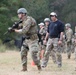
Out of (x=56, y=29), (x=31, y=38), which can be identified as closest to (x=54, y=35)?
(x=56, y=29)

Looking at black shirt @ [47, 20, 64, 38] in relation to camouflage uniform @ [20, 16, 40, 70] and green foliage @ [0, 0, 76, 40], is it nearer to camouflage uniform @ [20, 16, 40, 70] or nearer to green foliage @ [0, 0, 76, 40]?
camouflage uniform @ [20, 16, 40, 70]

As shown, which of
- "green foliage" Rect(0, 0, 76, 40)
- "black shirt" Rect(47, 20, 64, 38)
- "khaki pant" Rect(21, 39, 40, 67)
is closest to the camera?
"khaki pant" Rect(21, 39, 40, 67)

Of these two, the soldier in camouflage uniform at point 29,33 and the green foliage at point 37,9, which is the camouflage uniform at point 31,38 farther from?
the green foliage at point 37,9

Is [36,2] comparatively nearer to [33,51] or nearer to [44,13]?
[44,13]

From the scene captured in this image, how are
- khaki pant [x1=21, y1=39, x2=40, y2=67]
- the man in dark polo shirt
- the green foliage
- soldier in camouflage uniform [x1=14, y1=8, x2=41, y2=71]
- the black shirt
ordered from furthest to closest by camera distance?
1. the green foliage
2. the black shirt
3. the man in dark polo shirt
4. khaki pant [x1=21, y1=39, x2=40, y2=67]
5. soldier in camouflage uniform [x1=14, y1=8, x2=41, y2=71]

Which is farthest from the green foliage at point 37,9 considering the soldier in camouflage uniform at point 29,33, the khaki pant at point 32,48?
the soldier in camouflage uniform at point 29,33

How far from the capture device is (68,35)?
22.3 m

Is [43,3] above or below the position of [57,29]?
above

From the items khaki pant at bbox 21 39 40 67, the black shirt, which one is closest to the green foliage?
the black shirt

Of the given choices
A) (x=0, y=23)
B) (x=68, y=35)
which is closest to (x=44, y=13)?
(x=0, y=23)

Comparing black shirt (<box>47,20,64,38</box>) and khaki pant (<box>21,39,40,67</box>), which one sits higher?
black shirt (<box>47,20,64,38</box>)

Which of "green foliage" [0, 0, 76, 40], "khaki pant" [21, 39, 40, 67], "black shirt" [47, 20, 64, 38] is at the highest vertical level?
"green foliage" [0, 0, 76, 40]

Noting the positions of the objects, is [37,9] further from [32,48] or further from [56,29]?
[32,48]

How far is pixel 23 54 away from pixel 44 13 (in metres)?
33.1
